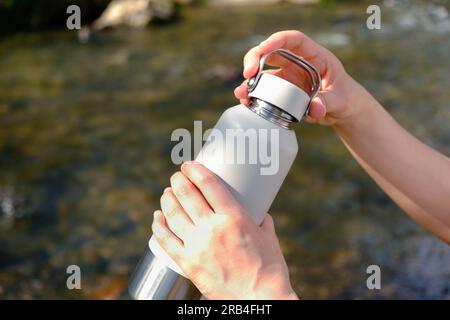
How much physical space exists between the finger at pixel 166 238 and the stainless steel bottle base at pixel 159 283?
0.10 metres

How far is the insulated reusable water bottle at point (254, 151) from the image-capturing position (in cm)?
143

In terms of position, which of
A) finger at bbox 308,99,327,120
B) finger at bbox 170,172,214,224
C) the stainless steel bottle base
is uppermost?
finger at bbox 308,99,327,120

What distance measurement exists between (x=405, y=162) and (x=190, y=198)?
106 cm

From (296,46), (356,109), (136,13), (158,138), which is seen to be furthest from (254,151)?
(136,13)

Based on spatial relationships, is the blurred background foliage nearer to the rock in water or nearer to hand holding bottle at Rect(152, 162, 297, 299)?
the rock in water

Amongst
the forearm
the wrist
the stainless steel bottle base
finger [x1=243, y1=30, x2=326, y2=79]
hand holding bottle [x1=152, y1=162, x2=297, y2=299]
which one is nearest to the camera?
hand holding bottle [x1=152, y1=162, x2=297, y2=299]

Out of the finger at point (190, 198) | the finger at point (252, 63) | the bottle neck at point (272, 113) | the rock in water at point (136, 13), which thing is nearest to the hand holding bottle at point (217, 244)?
the finger at point (190, 198)

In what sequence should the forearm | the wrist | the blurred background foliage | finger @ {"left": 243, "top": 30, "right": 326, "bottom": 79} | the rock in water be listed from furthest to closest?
1. the rock in water
2. the blurred background foliage
3. the forearm
4. the wrist
5. finger @ {"left": 243, "top": 30, "right": 326, "bottom": 79}

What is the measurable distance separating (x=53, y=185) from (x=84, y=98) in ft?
7.55

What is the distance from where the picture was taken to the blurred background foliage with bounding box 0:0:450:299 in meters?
3.99

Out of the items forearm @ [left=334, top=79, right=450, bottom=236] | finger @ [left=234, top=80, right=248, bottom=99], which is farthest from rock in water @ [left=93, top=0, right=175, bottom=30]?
finger @ [left=234, top=80, right=248, bottom=99]

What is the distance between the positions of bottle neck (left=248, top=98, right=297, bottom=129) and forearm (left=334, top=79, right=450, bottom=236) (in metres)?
0.64

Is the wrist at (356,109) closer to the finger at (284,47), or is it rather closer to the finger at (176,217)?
the finger at (284,47)
